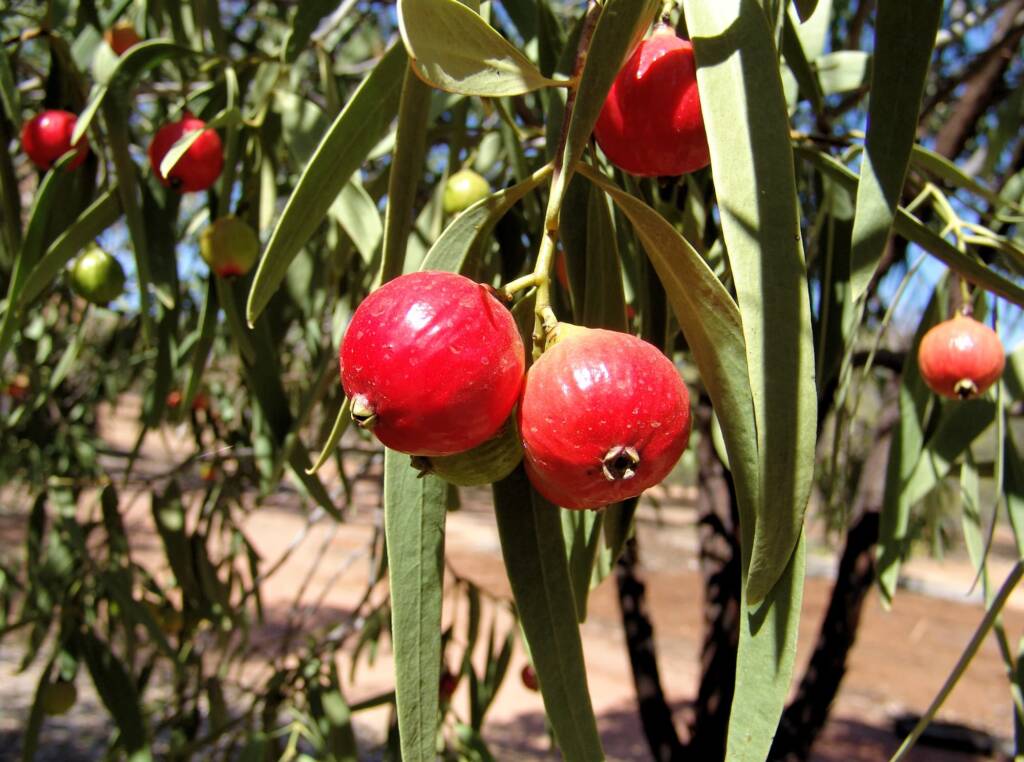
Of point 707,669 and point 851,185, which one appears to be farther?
point 707,669

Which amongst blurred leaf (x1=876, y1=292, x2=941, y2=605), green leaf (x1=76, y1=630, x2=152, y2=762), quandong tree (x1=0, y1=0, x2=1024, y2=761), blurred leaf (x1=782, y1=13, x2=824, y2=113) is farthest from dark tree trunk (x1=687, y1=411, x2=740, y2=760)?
green leaf (x1=76, y1=630, x2=152, y2=762)

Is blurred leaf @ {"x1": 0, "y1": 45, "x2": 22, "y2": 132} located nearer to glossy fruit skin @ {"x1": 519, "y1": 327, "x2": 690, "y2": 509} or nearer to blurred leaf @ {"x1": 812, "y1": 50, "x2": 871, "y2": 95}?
glossy fruit skin @ {"x1": 519, "y1": 327, "x2": 690, "y2": 509}

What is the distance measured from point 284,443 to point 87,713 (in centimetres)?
543

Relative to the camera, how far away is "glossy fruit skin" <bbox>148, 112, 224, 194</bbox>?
1.10 meters

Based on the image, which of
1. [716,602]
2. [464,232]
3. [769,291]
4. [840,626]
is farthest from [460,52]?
[840,626]

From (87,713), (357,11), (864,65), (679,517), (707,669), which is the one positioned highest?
(357,11)

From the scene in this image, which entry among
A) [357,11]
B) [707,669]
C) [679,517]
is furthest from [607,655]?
[679,517]

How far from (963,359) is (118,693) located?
5.55 feet

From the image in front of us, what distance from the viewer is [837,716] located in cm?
715

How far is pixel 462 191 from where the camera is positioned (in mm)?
1262

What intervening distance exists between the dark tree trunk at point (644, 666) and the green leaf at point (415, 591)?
166 cm

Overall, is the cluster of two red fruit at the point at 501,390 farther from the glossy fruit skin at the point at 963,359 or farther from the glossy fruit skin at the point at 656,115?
the glossy fruit skin at the point at 963,359

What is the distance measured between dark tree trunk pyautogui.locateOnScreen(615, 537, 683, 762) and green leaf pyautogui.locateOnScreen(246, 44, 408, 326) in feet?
5.57

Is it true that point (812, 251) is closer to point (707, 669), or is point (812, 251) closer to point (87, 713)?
point (707, 669)
